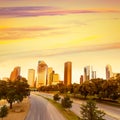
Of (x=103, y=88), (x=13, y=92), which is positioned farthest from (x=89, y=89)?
(x=13, y=92)

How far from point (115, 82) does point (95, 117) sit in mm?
74974

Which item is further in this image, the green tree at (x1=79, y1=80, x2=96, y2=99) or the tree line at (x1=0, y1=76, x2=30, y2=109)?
the green tree at (x1=79, y1=80, x2=96, y2=99)

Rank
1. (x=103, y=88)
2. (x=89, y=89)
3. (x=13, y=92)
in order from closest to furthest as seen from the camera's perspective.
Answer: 1. (x=13, y=92)
2. (x=103, y=88)
3. (x=89, y=89)

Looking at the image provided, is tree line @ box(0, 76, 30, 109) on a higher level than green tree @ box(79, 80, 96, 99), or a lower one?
lower

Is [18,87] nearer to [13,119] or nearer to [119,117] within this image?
[13,119]

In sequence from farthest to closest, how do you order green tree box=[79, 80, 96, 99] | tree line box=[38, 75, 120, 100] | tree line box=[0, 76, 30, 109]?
green tree box=[79, 80, 96, 99]
tree line box=[38, 75, 120, 100]
tree line box=[0, 76, 30, 109]

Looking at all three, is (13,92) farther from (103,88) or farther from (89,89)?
(89,89)

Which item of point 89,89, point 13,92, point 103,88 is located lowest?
point 13,92

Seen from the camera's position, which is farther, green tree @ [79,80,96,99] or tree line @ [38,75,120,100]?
green tree @ [79,80,96,99]

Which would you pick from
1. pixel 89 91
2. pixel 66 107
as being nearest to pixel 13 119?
pixel 66 107

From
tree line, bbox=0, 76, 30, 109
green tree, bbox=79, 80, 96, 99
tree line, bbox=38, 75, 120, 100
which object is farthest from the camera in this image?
green tree, bbox=79, 80, 96, 99

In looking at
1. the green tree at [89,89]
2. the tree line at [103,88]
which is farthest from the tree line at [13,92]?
the green tree at [89,89]

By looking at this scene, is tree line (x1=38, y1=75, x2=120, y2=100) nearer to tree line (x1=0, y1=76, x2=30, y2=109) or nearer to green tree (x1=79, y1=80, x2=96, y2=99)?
green tree (x1=79, y1=80, x2=96, y2=99)

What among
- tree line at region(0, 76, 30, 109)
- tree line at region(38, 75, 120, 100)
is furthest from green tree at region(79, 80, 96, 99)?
tree line at region(0, 76, 30, 109)
